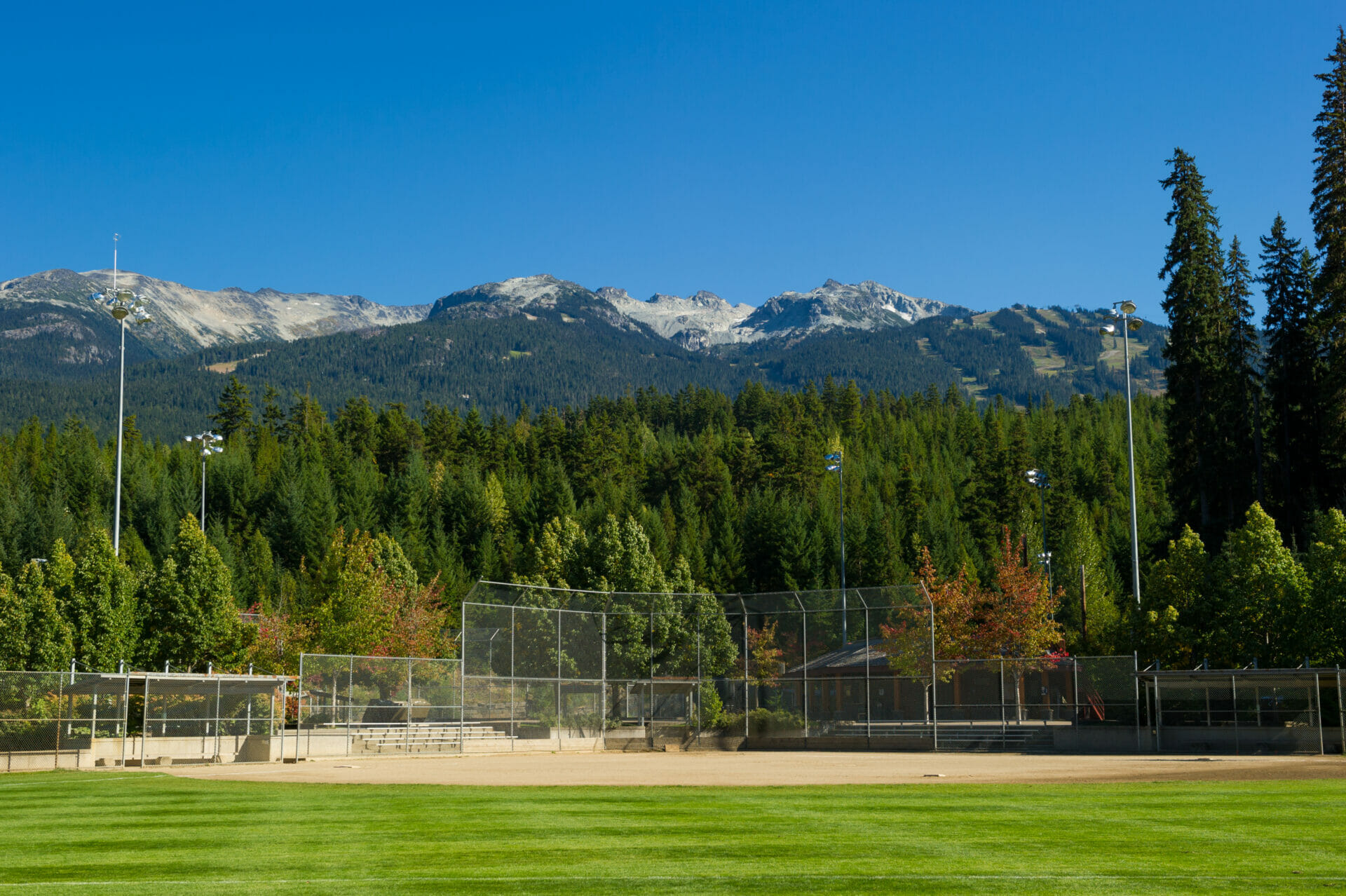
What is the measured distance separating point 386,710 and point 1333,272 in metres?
41.6

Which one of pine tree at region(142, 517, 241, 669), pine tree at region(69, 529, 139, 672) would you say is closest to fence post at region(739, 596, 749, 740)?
pine tree at region(142, 517, 241, 669)

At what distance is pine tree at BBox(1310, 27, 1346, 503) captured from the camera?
48000mm

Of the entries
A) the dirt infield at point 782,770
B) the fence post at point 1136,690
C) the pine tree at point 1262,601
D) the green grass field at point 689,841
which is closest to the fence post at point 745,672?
the dirt infield at point 782,770

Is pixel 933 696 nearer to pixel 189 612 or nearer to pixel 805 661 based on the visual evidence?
pixel 805 661

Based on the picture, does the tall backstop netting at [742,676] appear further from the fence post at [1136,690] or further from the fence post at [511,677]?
the fence post at [1136,690]

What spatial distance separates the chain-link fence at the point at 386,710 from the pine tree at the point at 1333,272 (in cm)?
3537

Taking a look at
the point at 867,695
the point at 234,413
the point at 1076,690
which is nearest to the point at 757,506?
the point at 867,695

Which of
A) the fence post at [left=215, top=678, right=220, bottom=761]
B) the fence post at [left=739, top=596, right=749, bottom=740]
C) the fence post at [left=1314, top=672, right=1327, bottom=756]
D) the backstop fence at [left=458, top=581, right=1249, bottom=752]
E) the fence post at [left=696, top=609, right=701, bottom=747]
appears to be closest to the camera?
the fence post at [left=215, top=678, right=220, bottom=761]

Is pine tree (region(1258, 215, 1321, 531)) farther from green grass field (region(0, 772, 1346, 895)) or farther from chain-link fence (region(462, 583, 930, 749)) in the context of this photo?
green grass field (region(0, 772, 1346, 895))

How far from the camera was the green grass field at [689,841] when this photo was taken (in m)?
11.1

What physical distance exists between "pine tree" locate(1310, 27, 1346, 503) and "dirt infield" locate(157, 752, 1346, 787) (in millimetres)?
19829

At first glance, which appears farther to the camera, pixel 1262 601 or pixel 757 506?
pixel 757 506

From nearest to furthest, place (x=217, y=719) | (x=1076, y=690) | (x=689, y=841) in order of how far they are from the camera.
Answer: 1. (x=689, y=841)
2. (x=217, y=719)
3. (x=1076, y=690)

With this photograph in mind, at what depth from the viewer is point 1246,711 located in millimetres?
36219
